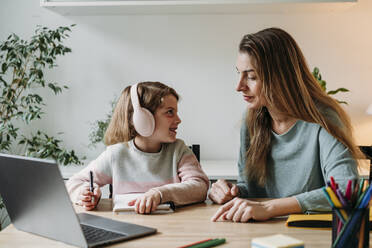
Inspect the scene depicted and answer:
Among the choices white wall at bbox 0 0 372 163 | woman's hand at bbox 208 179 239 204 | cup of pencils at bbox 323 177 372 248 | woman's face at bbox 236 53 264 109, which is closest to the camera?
cup of pencils at bbox 323 177 372 248

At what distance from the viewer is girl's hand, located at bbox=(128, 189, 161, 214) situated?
1.35 m

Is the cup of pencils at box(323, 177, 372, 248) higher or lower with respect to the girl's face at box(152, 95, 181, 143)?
lower

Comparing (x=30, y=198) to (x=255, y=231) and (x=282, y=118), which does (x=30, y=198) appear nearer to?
(x=255, y=231)

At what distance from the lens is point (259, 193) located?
67.7 inches

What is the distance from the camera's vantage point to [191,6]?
9.05 feet

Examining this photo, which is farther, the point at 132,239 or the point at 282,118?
the point at 282,118

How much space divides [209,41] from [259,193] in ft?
5.12

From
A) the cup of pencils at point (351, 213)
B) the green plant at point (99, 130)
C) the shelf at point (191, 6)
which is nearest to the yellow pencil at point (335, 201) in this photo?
the cup of pencils at point (351, 213)

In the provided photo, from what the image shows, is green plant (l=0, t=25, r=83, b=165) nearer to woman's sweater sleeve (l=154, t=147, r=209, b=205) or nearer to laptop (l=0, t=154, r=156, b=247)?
woman's sweater sleeve (l=154, t=147, r=209, b=205)

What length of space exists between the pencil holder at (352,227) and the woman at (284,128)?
516 mm

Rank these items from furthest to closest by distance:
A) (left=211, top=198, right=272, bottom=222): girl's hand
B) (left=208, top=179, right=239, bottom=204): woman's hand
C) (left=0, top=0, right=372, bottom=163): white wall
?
(left=0, top=0, right=372, bottom=163): white wall → (left=208, top=179, right=239, bottom=204): woman's hand → (left=211, top=198, right=272, bottom=222): girl's hand

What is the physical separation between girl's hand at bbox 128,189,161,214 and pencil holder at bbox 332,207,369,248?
0.59 m

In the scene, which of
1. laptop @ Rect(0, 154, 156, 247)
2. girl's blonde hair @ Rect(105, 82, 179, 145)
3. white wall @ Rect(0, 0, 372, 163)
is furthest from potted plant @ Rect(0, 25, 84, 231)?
laptop @ Rect(0, 154, 156, 247)

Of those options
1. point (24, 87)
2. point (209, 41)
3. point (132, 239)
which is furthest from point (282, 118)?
point (24, 87)
